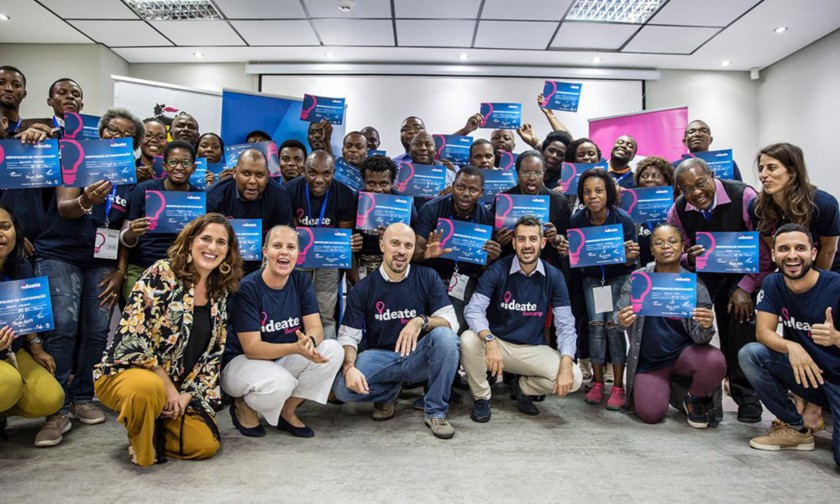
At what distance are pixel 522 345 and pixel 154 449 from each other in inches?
89.5

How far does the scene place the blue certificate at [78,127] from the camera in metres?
3.64

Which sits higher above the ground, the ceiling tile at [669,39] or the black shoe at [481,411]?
the ceiling tile at [669,39]

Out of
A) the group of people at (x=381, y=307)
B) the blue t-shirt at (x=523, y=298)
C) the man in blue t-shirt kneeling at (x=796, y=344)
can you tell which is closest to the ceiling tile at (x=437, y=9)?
the group of people at (x=381, y=307)

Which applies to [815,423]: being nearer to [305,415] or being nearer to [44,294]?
[305,415]

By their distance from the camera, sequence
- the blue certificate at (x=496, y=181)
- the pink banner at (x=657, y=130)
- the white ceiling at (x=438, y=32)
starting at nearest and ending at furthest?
1. the blue certificate at (x=496, y=181)
2. the white ceiling at (x=438, y=32)
3. the pink banner at (x=657, y=130)

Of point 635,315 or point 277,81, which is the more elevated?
point 277,81

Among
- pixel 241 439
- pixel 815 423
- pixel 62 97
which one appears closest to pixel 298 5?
pixel 62 97

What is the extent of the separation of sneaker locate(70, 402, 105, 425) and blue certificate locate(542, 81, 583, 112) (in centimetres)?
461

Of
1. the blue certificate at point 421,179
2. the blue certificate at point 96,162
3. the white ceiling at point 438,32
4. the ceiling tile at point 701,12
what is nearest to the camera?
the blue certificate at point 96,162

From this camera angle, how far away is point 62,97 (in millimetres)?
3973

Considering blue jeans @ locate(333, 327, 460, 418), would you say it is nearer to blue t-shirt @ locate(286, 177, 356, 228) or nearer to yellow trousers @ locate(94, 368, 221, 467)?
yellow trousers @ locate(94, 368, 221, 467)

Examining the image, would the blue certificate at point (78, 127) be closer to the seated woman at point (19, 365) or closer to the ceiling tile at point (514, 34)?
the seated woman at point (19, 365)

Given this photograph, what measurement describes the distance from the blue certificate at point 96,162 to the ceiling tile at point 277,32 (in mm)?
4560

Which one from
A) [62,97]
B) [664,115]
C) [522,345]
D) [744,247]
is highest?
[664,115]
